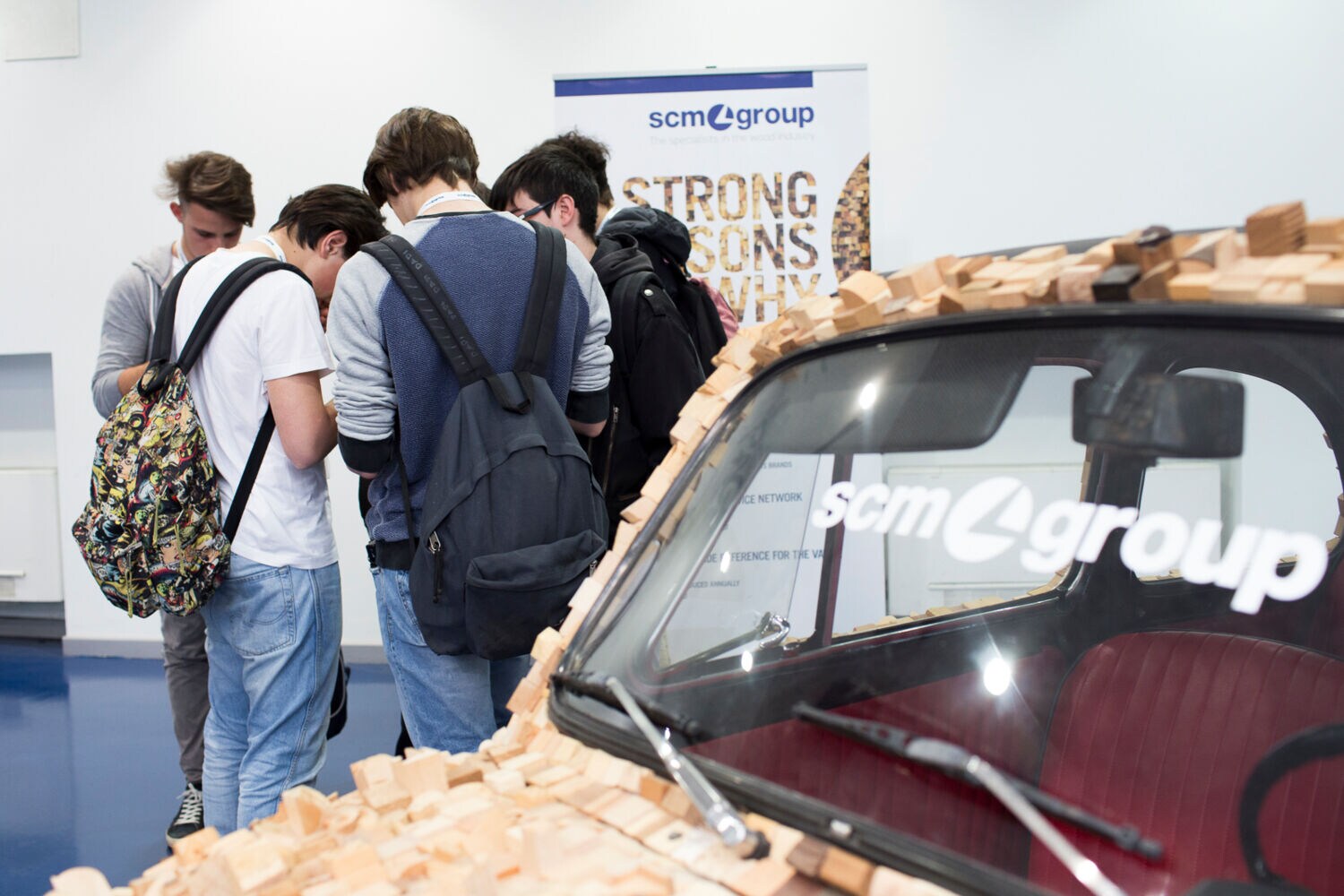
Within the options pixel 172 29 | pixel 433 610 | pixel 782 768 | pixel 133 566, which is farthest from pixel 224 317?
pixel 172 29

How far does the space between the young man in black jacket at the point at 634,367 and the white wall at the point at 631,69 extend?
8.34 ft

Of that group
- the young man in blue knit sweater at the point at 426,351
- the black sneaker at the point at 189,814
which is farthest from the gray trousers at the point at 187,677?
the young man in blue knit sweater at the point at 426,351

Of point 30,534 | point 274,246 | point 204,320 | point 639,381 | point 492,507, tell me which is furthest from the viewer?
point 30,534

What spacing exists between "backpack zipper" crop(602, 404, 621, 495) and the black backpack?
0.64 metres

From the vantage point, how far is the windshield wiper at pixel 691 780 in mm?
976

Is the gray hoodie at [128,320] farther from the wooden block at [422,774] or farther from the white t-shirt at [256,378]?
the wooden block at [422,774]

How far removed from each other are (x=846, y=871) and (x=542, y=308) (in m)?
1.55

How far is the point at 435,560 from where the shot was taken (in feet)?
6.96

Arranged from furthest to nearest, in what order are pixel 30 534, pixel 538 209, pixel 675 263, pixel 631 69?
pixel 30 534, pixel 631 69, pixel 675 263, pixel 538 209

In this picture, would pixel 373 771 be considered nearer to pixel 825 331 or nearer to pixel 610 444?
pixel 825 331

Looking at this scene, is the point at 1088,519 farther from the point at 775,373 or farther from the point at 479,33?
the point at 479,33

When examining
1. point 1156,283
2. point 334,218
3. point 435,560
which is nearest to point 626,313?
point 334,218

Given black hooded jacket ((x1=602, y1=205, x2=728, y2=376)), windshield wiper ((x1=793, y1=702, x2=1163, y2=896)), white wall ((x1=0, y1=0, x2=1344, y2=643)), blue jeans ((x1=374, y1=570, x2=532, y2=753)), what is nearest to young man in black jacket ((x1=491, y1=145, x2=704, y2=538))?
black hooded jacket ((x1=602, y1=205, x2=728, y2=376))

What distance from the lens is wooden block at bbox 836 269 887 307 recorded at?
52.0 inches
